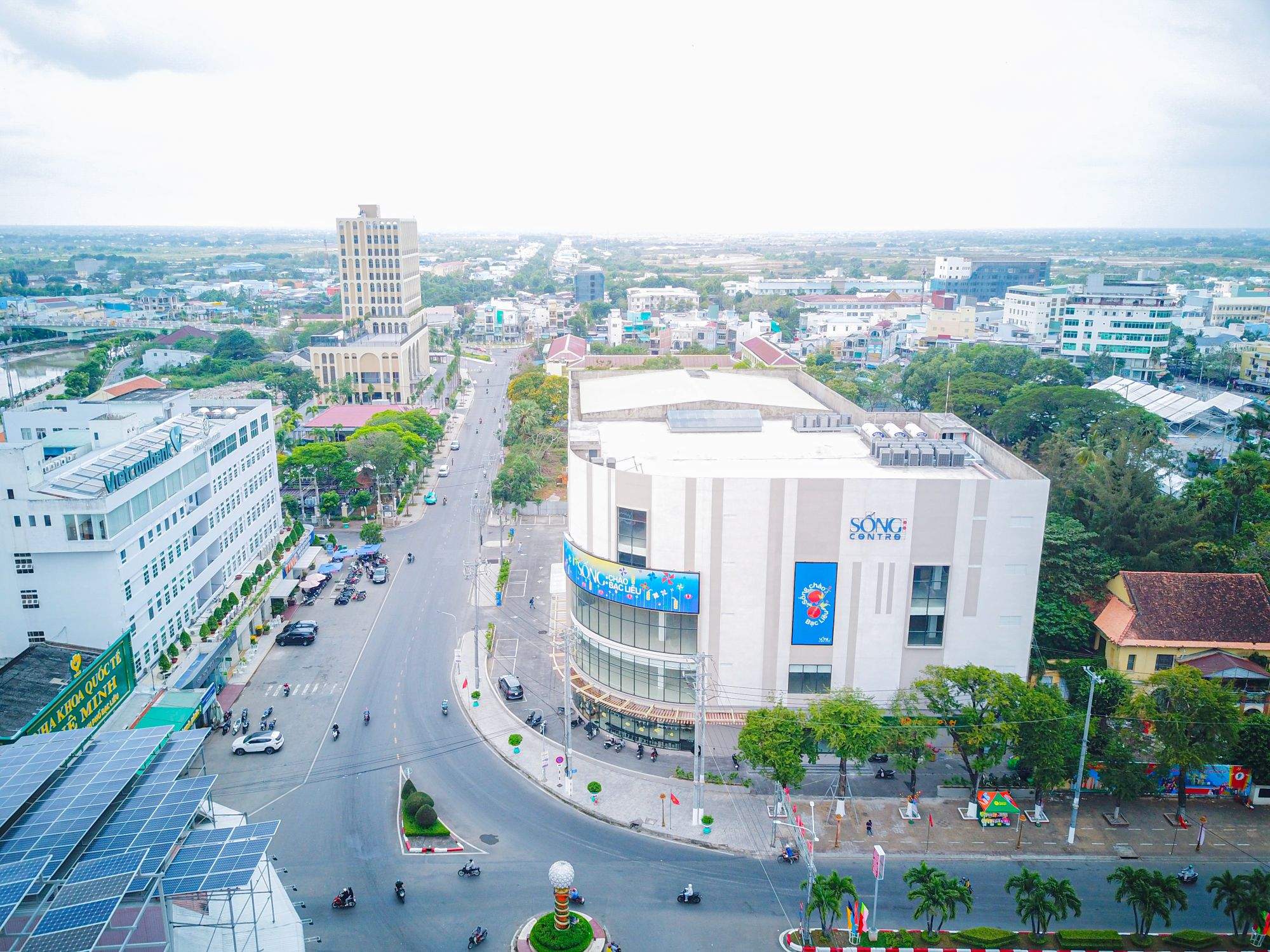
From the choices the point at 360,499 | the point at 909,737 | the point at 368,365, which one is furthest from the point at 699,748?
the point at 368,365

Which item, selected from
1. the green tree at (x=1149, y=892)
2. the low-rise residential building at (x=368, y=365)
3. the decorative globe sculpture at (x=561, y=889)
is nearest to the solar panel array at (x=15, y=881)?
the decorative globe sculpture at (x=561, y=889)

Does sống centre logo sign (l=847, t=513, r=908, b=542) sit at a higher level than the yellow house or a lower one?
higher

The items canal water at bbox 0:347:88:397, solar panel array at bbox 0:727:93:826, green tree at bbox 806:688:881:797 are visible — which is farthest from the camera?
canal water at bbox 0:347:88:397

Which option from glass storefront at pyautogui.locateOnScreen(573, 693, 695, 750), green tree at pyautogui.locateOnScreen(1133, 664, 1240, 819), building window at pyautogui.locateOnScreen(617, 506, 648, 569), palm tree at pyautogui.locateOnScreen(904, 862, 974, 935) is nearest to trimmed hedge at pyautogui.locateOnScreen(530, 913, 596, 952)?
palm tree at pyautogui.locateOnScreen(904, 862, 974, 935)

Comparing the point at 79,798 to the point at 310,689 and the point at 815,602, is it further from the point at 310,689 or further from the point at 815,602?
the point at 815,602

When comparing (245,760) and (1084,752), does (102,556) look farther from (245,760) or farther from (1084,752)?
(1084,752)

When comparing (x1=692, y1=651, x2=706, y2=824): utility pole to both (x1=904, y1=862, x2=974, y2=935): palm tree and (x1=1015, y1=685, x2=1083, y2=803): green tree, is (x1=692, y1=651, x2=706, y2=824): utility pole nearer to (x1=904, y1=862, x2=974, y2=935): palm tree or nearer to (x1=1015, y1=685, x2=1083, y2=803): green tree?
(x1=904, y1=862, x2=974, y2=935): palm tree
